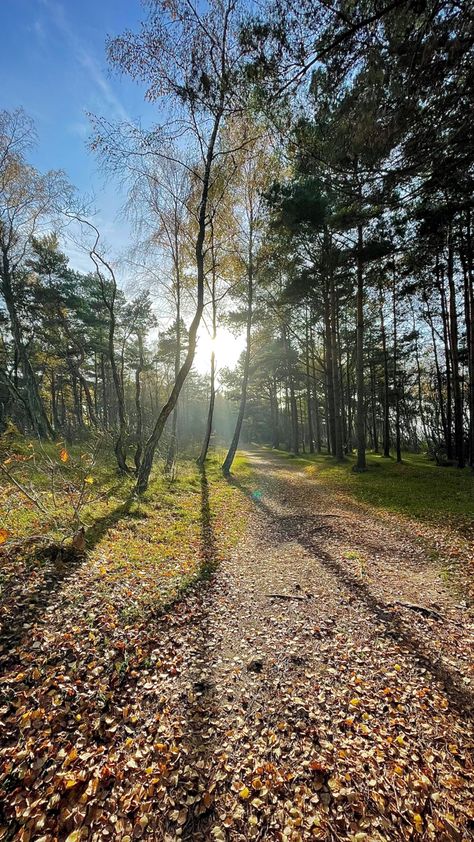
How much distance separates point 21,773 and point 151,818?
3.06ft

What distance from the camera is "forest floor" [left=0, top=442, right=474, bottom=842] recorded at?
1.97 metres

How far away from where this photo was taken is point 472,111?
4711mm

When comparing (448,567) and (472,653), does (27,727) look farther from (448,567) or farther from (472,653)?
(448,567)

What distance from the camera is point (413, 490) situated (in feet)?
32.4

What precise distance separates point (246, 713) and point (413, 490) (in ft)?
29.9

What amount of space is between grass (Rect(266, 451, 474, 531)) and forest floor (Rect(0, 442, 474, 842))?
3.09 m

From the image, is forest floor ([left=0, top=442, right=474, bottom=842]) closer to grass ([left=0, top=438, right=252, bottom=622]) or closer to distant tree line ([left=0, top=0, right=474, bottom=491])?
grass ([left=0, top=438, right=252, bottom=622])

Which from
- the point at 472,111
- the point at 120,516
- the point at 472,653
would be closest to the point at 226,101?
the point at 472,111

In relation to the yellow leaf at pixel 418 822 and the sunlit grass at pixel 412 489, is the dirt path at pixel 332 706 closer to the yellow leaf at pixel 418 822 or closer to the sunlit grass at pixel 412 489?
the yellow leaf at pixel 418 822

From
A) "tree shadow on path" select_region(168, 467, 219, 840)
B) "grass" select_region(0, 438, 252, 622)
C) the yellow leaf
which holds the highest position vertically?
"grass" select_region(0, 438, 252, 622)

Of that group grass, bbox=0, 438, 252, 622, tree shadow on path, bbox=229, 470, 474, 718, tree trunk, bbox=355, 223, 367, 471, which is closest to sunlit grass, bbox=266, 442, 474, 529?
tree trunk, bbox=355, 223, 367, 471

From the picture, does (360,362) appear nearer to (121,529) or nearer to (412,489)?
(412,489)

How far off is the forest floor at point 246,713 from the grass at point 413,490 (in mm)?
3095

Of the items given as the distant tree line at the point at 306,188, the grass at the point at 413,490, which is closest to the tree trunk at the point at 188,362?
the distant tree line at the point at 306,188
